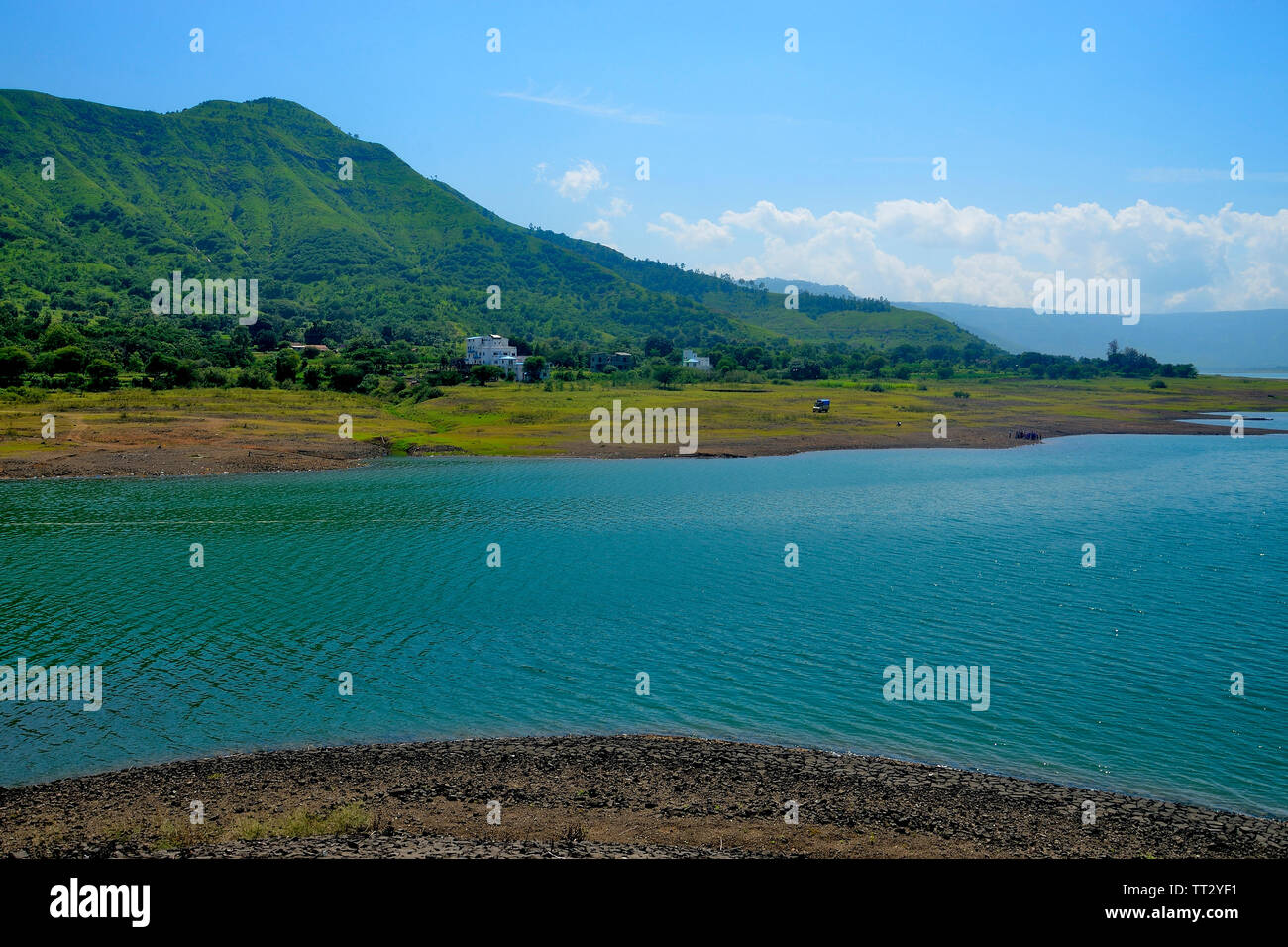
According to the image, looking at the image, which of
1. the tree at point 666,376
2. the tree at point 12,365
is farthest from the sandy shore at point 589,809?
the tree at point 666,376

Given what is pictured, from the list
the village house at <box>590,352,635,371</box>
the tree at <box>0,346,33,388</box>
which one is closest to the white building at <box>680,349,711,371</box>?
the village house at <box>590,352,635,371</box>

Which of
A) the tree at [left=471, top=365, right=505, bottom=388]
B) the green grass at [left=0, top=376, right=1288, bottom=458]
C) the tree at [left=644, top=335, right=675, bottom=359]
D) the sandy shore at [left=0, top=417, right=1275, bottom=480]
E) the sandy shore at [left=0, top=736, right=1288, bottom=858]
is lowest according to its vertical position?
the sandy shore at [left=0, top=736, right=1288, bottom=858]

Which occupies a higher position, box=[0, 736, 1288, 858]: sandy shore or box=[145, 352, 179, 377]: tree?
box=[145, 352, 179, 377]: tree

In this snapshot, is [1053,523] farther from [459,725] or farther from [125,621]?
[125,621]

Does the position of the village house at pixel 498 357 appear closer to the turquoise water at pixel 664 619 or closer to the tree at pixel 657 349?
the tree at pixel 657 349

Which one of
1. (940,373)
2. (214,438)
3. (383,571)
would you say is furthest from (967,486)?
(940,373)

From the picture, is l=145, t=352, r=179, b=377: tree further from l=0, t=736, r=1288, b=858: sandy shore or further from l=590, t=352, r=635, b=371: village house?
l=0, t=736, r=1288, b=858: sandy shore
